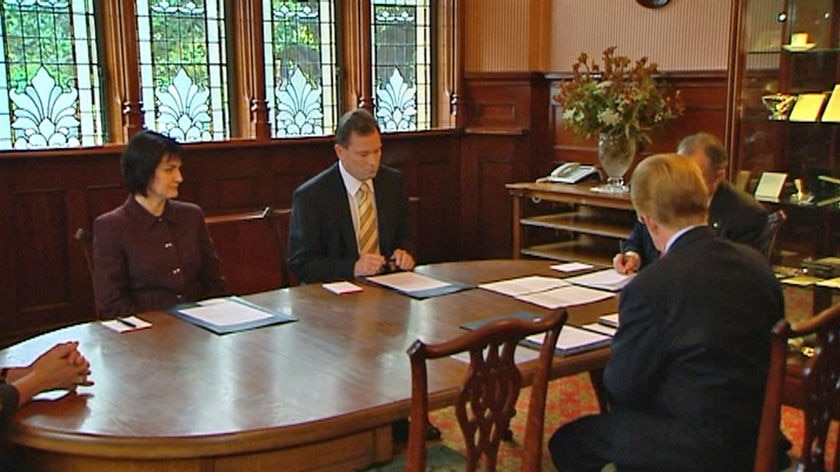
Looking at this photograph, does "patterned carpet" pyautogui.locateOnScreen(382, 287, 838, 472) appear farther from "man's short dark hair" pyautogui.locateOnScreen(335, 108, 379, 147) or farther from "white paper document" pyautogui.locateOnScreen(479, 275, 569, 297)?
"man's short dark hair" pyautogui.locateOnScreen(335, 108, 379, 147)

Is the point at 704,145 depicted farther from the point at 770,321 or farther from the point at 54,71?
the point at 54,71

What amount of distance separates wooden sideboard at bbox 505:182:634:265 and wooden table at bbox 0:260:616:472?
2.23 metres

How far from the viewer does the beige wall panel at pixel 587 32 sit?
16.5 ft

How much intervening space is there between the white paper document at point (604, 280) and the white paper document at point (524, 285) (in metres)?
0.07

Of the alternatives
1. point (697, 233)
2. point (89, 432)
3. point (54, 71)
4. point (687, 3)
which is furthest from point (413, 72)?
point (89, 432)

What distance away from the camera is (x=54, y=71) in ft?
15.5

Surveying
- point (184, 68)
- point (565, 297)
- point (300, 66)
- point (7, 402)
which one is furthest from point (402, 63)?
point (7, 402)

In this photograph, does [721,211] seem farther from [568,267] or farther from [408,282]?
[408,282]

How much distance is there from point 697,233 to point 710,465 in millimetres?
545

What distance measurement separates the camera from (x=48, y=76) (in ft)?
15.4

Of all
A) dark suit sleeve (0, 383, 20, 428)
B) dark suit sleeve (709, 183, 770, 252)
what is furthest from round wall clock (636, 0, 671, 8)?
dark suit sleeve (0, 383, 20, 428)

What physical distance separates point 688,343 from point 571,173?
3428mm

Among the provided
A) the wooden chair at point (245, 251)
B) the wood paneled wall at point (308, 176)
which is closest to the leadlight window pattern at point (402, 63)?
the wood paneled wall at point (308, 176)

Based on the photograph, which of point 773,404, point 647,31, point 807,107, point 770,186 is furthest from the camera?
point 647,31
